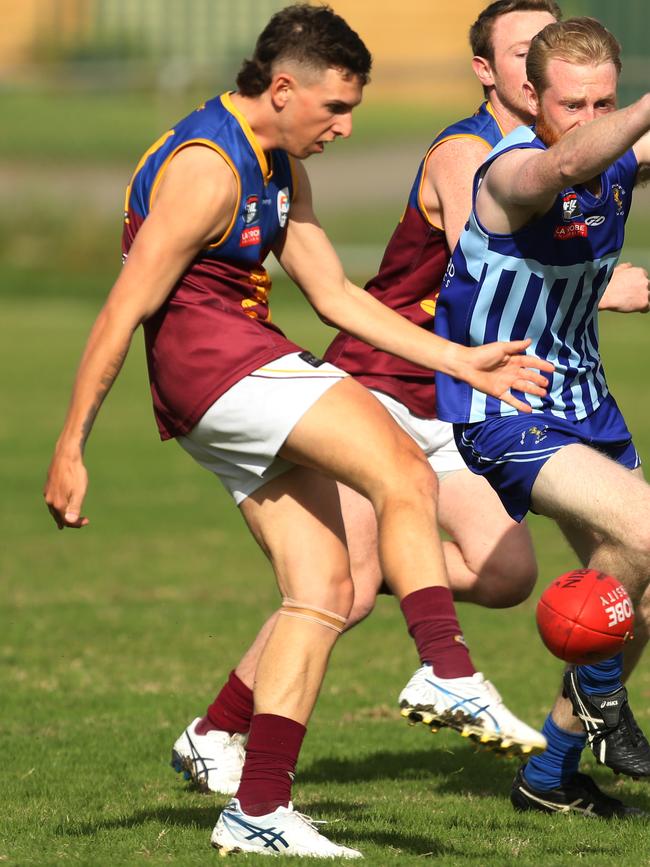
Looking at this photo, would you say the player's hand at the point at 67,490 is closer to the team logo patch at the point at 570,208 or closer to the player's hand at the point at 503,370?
the player's hand at the point at 503,370

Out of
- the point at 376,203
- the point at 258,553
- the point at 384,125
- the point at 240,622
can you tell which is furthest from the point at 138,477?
the point at 384,125

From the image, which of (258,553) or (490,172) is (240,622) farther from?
(490,172)

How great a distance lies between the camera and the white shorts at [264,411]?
4.70m

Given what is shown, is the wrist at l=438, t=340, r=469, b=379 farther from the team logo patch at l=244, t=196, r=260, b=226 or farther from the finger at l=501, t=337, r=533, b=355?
the team logo patch at l=244, t=196, r=260, b=226

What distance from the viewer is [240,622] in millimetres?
9016

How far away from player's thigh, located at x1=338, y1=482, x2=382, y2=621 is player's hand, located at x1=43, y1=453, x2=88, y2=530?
4.68 ft

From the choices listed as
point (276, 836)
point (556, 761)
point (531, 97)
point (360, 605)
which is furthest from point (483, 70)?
point (276, 836)

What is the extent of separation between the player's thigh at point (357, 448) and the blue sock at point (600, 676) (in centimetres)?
97

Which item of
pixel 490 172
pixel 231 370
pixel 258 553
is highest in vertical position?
pixel 490 172

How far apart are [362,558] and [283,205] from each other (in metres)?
1.45

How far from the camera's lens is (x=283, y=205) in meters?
5.10

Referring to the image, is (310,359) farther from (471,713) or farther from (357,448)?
(471,713)

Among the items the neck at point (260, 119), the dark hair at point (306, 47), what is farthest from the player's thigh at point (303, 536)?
the dark hair at point (306, 47)

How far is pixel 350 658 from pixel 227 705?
8.15ft
